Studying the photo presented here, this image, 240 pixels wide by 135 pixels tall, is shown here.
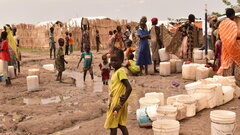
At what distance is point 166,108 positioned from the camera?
4324 mm

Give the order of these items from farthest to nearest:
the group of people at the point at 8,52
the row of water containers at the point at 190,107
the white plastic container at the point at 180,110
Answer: the group of people at the point at 8,52 → the white plastic container at the point at 180,110 → the row of water containers at the point at 190,107

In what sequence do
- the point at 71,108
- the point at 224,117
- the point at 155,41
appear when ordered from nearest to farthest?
1. the point at 224,117
2. the point at 71,108
3. the point at 155,41

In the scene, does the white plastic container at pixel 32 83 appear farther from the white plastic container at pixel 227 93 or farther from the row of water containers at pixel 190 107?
the white plastic container at pixel 227 93

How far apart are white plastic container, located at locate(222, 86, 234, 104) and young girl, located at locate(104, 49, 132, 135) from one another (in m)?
2.79

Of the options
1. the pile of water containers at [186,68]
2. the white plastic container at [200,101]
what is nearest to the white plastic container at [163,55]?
the pile of water containers at [186,68]

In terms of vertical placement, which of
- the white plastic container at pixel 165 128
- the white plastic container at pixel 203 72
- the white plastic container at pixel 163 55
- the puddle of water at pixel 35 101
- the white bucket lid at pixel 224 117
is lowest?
the puddle of water at pixel 35 101

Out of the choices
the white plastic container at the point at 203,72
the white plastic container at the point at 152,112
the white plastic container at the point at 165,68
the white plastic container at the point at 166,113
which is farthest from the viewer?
the white plastic container at the point at 165,68

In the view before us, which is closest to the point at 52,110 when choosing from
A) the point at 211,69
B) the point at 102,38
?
the point at 211,69

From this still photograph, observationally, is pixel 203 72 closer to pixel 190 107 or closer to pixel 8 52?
pixel 190 107

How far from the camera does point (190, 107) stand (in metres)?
4.84

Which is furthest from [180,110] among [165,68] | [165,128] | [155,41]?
[155,41]

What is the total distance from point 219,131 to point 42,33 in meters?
21.3

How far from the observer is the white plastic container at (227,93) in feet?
18.2

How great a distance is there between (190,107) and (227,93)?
120 cm
